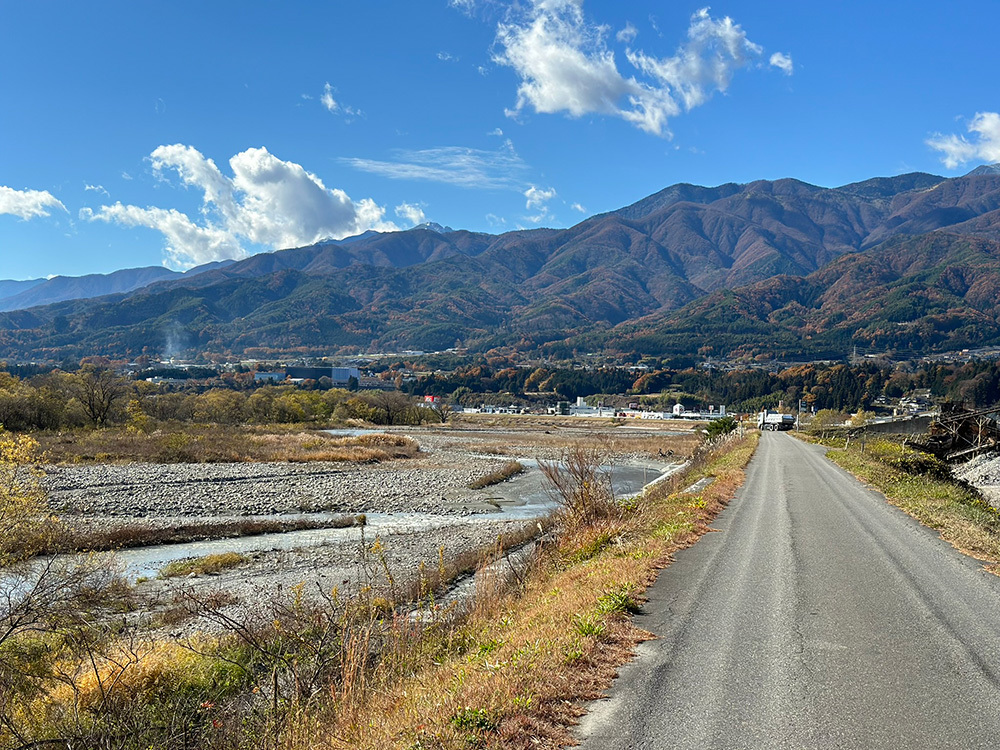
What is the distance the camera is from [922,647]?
6.49 m

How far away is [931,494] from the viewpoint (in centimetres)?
1844

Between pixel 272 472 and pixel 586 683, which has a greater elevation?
pixel 586 683

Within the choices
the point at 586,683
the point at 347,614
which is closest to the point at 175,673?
the point at 347,614

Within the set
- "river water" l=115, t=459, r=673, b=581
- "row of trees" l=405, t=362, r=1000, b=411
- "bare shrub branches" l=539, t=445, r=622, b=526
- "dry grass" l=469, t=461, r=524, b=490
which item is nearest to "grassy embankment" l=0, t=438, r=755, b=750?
"bare shrub branches" l=539, t=445, r=622, b=526

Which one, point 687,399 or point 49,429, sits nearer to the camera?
point 49,429

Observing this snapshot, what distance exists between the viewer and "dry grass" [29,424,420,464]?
154 feet

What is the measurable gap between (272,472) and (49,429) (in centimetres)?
3192

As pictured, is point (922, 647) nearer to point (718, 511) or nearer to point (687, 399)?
point (718, 511)

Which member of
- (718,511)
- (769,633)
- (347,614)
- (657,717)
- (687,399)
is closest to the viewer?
(657,717)

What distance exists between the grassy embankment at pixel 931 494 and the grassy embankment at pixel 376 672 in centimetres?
495

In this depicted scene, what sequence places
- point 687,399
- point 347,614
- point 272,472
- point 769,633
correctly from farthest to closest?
point 687,399, point 272,472, point 347,614, point 769,633

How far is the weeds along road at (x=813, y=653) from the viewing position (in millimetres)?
4828

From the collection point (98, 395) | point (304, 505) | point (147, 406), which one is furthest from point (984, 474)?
point (147, 406)

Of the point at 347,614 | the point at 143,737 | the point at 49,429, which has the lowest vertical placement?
the point at 49,429
